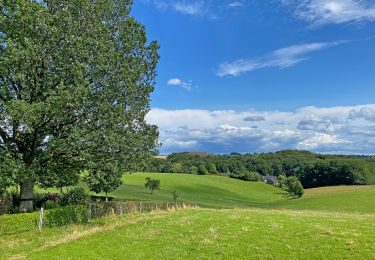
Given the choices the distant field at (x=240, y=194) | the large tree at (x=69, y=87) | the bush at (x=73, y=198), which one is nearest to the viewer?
the large tree at (x=69, y=87)

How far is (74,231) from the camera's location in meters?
23.5

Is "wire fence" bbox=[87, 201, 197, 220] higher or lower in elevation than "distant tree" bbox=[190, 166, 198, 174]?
lower

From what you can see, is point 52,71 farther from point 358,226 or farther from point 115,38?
point 358,226

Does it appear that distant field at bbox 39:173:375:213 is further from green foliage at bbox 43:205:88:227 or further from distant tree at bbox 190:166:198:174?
green foliage at bbox 43:205:88:227

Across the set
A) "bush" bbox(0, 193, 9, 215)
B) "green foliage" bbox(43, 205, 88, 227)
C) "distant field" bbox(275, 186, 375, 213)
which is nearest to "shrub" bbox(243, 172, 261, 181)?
"distant field" bbox(275, 186, 375, 213)

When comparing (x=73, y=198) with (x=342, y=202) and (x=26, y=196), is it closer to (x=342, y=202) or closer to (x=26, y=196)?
(x=26, y=196)

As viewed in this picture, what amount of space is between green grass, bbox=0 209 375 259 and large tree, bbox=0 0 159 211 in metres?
5.84

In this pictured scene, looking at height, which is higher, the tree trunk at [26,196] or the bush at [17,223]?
the tree trunk at [26,196]

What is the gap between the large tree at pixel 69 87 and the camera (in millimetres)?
23375

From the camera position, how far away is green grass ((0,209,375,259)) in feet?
53.1

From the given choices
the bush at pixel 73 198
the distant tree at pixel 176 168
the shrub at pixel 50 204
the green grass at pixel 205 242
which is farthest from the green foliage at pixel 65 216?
the distant tree at pixel 176 168

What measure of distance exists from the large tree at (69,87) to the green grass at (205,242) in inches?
230

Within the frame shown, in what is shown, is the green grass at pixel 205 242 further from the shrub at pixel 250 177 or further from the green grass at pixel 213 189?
the shrub at pixel 250 177

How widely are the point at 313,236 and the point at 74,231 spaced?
14.9m
